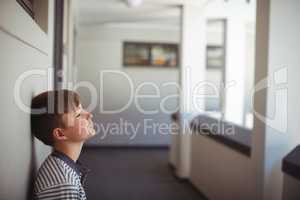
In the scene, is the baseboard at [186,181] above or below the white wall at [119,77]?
below

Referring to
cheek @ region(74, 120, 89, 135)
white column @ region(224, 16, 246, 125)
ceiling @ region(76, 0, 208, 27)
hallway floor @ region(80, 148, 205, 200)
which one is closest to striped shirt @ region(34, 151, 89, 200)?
cheek @ region(74, 120, 89, 135)

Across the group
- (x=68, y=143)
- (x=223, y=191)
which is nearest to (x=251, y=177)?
(x=223, y=191)

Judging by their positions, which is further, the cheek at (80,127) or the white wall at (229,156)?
the white wall at (229,156)

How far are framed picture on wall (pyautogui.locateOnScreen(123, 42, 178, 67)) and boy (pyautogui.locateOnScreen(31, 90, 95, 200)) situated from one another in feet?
17.8

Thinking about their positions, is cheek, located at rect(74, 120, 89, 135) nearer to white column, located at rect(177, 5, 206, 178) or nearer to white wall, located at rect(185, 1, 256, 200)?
white wall, located at rect(185, 1, 256, 200)

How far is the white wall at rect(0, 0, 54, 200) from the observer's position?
0.81 m

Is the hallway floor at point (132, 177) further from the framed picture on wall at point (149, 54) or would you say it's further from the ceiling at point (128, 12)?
the ceiling at point (128, 12)

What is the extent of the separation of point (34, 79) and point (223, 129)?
224 centimetres

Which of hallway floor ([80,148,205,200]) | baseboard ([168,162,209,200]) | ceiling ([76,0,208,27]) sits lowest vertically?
hallway floor ([80,148,205,200])

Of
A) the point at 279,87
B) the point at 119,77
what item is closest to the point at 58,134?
the point at 279,87

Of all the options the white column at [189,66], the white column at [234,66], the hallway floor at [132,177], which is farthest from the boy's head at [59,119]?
the white column at [234,66]

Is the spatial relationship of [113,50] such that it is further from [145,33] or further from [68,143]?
[68,143]

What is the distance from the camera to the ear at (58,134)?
113 centimetres

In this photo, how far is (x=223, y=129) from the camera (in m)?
3.13
